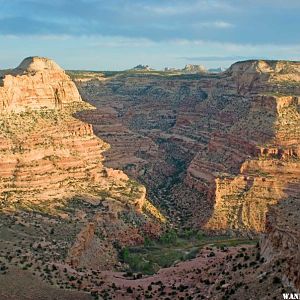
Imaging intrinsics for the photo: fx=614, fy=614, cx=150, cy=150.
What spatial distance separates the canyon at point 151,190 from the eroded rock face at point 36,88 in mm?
180

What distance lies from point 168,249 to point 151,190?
23.2 metres

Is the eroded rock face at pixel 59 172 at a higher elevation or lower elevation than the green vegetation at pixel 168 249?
higher

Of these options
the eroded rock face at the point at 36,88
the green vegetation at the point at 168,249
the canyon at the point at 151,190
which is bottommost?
the green vegetation at the point at 168,249

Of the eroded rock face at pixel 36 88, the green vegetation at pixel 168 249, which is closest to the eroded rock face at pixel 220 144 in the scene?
the green vegetation at pixel 168 249

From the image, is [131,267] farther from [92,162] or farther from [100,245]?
[92,162]

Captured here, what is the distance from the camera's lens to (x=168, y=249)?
6234 cm

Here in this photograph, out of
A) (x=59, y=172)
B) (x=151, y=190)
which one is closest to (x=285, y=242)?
(x=59, y=172)

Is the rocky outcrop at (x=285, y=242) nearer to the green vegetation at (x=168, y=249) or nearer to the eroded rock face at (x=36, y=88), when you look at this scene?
the green vegetation at (x=168, y=249)

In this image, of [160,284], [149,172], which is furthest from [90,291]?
[149,172]

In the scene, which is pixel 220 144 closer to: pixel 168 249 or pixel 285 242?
pixel 168 249

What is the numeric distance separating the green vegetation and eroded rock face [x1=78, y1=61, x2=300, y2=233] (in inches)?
117

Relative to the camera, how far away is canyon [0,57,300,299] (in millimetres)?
38969

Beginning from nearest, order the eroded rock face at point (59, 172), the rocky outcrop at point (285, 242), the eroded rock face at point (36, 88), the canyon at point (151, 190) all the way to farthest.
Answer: the rocky outcrop at point (285, 242) → the canyon at point (151, 190) → the eroded rock face at point (59, 172) → the eroded rock face at point (36, 88)

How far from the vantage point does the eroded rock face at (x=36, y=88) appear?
67.7m
